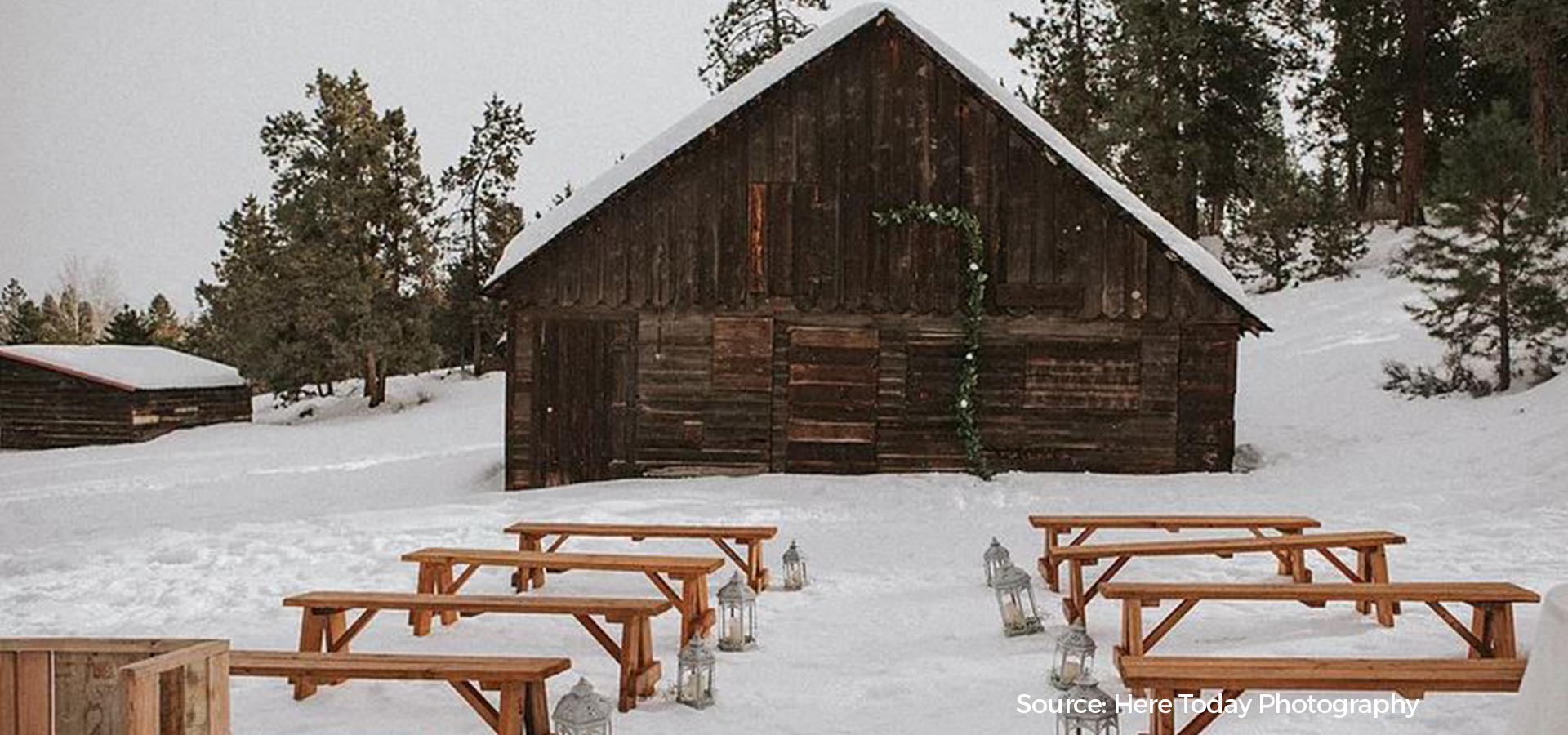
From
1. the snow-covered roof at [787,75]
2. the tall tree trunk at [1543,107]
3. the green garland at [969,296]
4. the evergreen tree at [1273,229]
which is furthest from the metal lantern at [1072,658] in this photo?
Result: the evergreen tree at [1273,229]

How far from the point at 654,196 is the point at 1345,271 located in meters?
22.4

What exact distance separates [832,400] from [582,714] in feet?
36.4

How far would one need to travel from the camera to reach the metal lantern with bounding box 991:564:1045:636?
7570mm

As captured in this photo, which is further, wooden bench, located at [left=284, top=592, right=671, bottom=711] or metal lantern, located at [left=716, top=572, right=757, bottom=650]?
metal lantern, located at [left=716, top=572, right=757, bottom=650]

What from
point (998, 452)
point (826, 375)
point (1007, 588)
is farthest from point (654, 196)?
point (1007, 588)

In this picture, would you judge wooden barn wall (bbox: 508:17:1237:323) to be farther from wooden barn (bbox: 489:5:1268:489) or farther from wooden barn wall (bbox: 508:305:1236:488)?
wooden barn wall (bbox: 508:305:1236:488)

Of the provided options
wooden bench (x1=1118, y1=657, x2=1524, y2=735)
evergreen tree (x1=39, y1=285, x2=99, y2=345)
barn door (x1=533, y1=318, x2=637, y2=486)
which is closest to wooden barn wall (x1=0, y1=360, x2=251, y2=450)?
barn door (x1=533, y1=318, x2=637, y2=486)

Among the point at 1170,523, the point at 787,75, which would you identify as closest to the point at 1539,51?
the point at 787,75

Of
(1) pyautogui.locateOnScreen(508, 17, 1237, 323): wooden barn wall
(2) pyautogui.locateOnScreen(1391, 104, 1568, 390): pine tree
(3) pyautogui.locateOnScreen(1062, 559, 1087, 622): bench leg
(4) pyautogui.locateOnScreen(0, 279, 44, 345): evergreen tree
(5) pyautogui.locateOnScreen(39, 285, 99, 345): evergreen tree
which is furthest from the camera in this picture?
(5) pyautogui.locateOnScreen(39, 285, 99, 345): evergreen tree

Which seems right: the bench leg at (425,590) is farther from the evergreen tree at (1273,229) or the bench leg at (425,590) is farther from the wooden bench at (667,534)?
the evergreen tree at (1273,229)

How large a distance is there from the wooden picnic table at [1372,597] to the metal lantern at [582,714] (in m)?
2.97

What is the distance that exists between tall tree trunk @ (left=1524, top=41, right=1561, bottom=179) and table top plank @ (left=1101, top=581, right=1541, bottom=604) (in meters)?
23.9

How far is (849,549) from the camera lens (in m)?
11.5

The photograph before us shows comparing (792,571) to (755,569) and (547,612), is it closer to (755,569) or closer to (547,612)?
(755,569)
